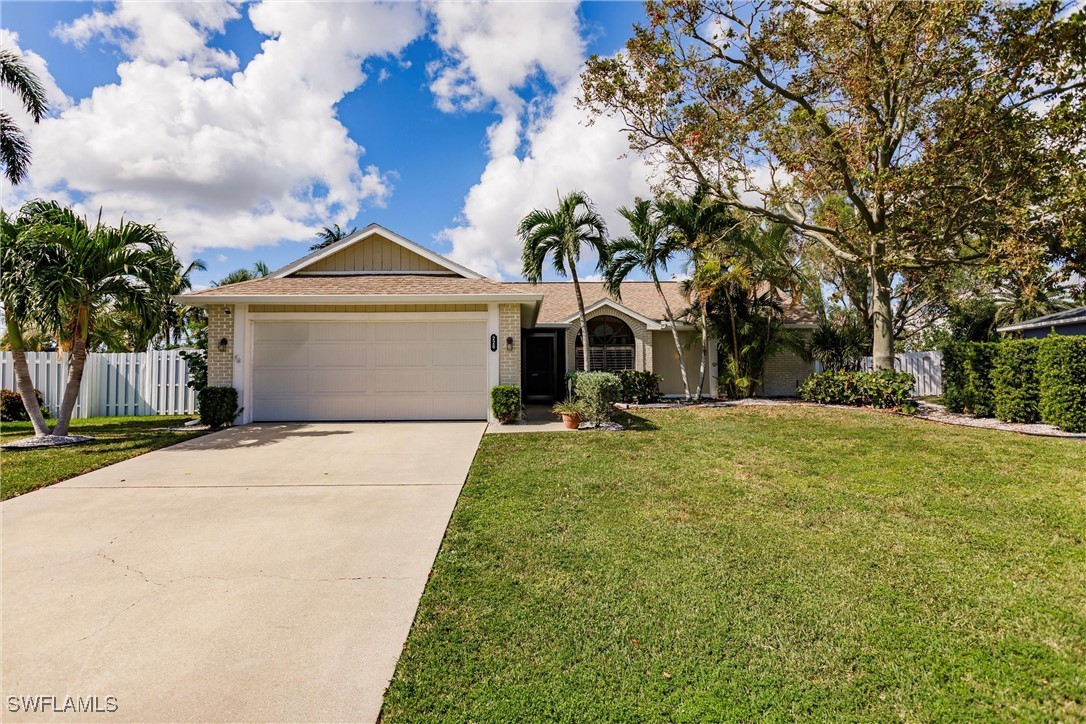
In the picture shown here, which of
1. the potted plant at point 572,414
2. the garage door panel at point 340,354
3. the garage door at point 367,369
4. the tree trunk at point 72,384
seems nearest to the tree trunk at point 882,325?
the potted plant at point 572,414

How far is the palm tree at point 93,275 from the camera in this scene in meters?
8.41

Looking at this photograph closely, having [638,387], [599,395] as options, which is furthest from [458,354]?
[638,387]

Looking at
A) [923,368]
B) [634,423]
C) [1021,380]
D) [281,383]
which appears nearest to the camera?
[1021,380]

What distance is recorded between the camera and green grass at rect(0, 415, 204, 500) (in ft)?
20.7

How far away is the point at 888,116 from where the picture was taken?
12.5 m

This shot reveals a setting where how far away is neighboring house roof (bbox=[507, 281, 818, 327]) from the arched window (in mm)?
716

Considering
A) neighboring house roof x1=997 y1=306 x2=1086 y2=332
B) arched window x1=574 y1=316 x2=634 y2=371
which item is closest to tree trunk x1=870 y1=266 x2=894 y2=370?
neighboring house roof x1=997 y1=306 x2=1086 y2=332

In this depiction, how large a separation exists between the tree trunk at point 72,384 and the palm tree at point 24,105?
6.23 m

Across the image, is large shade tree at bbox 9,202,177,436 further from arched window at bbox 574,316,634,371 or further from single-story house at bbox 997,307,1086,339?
single-story house at bbox 997,307,1086,339

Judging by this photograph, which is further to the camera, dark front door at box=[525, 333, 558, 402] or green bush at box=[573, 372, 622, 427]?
dark front door at box=[525, 333, 558, 402]

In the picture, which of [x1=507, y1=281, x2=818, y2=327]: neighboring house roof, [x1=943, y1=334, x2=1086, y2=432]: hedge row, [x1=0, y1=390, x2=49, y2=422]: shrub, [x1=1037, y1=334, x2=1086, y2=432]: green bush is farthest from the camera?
[x1=507, y1=281, x2=818, y2=327]: neighboring house roof

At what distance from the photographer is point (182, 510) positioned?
5105 mm

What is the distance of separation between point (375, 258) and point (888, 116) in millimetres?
13829

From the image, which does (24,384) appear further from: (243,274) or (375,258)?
(243,274)
